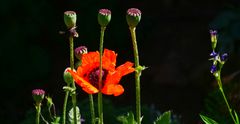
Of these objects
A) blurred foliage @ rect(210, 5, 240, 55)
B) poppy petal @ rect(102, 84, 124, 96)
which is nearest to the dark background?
blurred foliage @ rect(210, 5, 240, 55)

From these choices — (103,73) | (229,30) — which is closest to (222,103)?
(103,73)

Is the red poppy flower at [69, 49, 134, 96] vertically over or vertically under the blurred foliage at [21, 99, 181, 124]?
over

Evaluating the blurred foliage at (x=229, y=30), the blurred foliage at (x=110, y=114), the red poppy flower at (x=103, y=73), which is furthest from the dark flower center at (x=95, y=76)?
the blurred foliage at (x=229, y=30)

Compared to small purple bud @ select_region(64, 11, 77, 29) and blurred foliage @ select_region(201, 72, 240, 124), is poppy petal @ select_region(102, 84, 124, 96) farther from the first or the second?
blurred foliage @ select_region(201, 72, 240, 124)

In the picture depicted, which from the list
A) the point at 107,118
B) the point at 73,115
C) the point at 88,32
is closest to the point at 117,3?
the point at 88,32

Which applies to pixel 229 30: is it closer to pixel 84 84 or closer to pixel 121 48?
pixel 121 48

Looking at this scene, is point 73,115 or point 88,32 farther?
Result: point 88,32

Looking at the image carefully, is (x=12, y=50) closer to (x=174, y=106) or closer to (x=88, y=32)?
(x=88, y=32)
